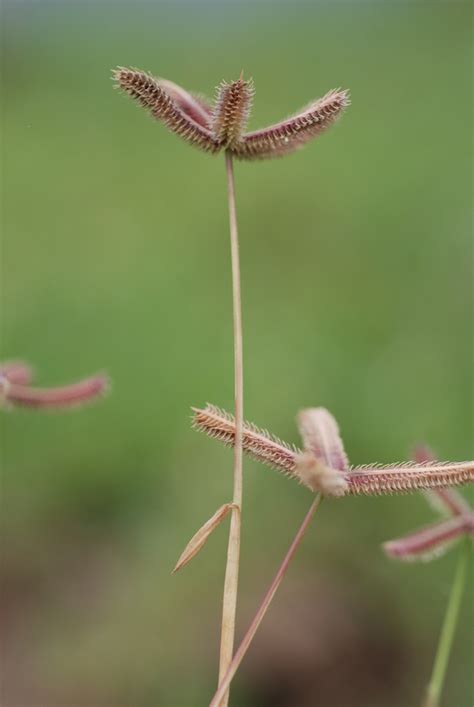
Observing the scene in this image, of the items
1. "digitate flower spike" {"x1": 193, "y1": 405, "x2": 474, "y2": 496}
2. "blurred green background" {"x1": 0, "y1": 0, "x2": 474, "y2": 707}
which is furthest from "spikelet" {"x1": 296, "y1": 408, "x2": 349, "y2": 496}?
"blurred green background" {"x1": 0, "y1": 0, "x2": 474, "y2": 707}

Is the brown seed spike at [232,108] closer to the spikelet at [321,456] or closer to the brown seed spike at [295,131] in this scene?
the brown seed spike at [295,131]

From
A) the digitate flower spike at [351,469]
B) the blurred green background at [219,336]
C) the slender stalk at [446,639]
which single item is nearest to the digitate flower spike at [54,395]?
the digitate flower spike at [351,469]

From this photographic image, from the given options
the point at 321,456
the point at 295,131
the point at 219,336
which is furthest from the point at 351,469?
the point at 219,336

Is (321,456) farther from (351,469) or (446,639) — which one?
(446,639)

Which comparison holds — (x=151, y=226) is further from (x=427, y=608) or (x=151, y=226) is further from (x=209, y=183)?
(x=427, y=608)

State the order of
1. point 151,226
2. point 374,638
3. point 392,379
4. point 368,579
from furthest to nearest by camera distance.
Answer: point 151,226
point 392,379
point 368,579
point 374,638

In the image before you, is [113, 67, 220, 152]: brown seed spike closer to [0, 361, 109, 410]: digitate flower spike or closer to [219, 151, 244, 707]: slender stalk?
[219, 151, 244, 707]: slender stalk

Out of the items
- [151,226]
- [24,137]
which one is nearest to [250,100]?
[151,226]
